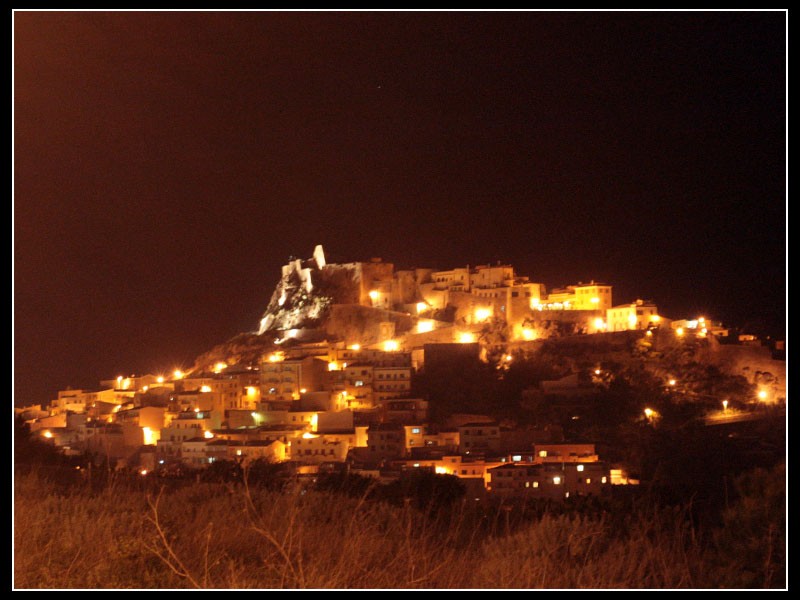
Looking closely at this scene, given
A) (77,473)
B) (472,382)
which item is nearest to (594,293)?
(472,382)

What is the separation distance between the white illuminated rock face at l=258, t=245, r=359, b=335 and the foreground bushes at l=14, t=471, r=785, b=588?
33070mm

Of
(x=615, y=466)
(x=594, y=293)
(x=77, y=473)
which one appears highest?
(x=594, y=293)

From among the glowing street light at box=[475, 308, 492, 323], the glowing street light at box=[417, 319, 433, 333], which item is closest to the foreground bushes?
the glowing street light at box=[417, 319, 433, 333]

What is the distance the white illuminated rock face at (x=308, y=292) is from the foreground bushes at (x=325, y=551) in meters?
33.1

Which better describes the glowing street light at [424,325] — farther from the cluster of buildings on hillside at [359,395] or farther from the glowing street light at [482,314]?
the glowing street light at [482,314]

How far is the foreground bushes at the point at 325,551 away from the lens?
3580 mm

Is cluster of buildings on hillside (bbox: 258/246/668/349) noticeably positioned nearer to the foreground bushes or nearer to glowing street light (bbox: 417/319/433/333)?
glowing street light (bbox: 417/319/433/333)

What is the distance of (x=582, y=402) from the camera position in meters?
24.8

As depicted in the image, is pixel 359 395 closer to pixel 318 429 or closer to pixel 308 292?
pixel 318 429

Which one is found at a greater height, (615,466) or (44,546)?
(44,546)

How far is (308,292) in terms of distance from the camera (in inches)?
1624

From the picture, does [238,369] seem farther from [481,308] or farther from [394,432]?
[394,432]

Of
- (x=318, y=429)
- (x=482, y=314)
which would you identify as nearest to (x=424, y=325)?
(x=482, y=314)

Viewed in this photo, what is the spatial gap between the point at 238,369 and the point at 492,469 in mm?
18320
